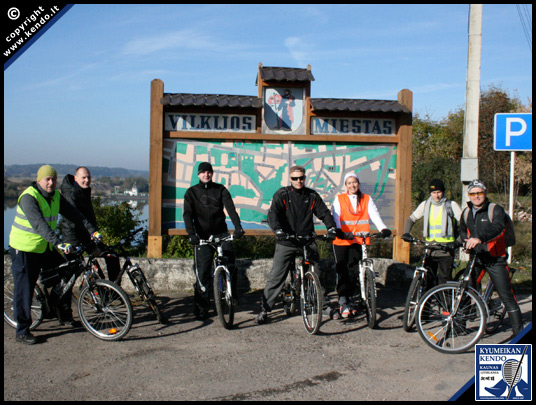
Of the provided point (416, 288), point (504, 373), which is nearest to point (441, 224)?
point (416, 288)

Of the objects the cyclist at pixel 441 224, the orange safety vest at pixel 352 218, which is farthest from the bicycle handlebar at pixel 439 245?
the orange safety vest at pixel 352 218

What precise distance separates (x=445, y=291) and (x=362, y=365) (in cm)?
134

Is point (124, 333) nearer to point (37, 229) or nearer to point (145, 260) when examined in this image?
point (37, 229)

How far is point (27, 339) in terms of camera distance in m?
5.70

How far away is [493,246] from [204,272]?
356cm

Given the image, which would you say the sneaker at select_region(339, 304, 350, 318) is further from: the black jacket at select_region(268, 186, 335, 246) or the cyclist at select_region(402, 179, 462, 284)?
the cyclist at select_region(402, 179, 462, 284)

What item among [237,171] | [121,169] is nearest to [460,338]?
[237,171]

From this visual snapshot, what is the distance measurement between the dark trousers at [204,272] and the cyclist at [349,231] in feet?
4.56

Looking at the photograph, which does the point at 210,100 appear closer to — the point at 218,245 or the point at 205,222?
the point at 205,222

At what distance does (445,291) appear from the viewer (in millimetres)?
5691

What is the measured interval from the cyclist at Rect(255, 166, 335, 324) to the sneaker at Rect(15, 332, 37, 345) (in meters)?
2.63

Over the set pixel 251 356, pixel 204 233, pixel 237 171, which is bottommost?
pixel 251 356

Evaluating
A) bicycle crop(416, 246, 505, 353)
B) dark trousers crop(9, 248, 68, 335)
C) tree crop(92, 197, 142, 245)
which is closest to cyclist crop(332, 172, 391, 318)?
bicycle crop(416, 246, 505, 353)

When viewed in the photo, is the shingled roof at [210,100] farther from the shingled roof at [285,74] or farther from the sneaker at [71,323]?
the sneaker at [71,323]
